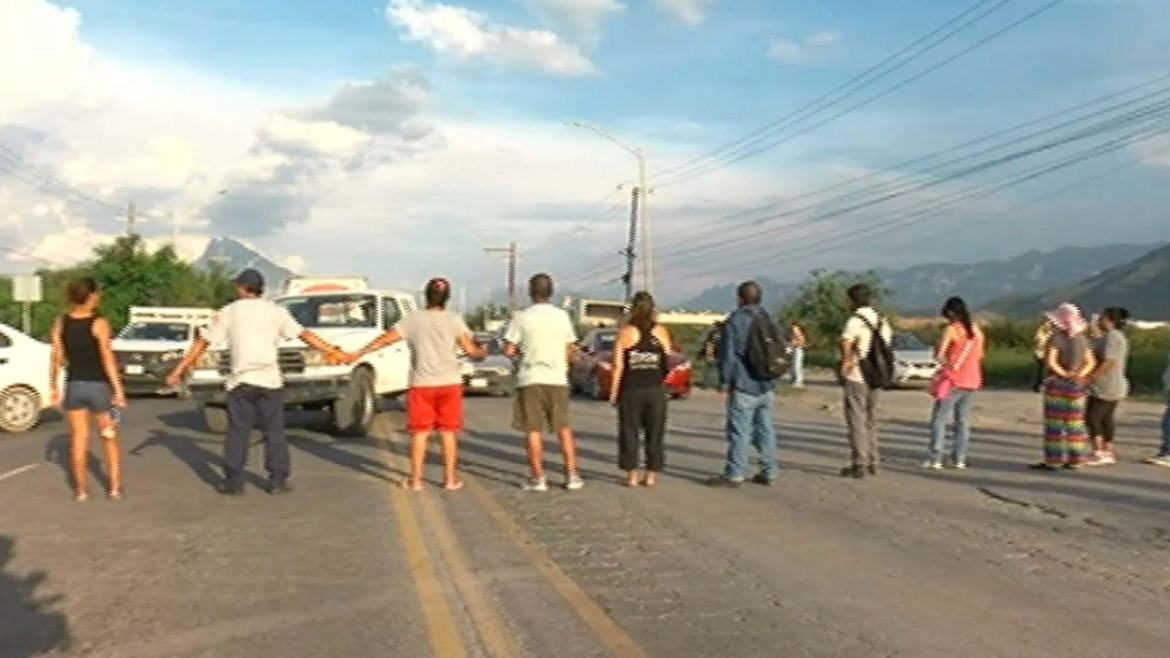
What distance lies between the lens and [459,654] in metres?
5.94

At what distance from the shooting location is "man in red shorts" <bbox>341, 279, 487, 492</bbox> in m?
11.1

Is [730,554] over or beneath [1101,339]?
beneath

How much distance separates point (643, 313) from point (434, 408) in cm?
203

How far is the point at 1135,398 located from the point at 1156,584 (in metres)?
26.4

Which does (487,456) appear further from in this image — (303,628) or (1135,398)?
(1135,398)

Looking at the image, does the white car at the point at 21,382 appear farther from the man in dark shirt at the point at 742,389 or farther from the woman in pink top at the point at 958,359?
the woman in pink top at the point at 958,359

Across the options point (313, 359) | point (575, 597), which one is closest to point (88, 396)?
point (575, 597)

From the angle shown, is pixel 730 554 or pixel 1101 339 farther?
pixel 1101 339

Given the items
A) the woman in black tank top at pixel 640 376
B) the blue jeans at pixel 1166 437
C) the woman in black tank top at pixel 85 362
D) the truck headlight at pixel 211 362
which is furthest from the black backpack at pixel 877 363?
the truck headlight at pixel 211 362

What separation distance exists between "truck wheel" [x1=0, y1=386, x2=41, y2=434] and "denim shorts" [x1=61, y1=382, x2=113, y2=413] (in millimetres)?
8978

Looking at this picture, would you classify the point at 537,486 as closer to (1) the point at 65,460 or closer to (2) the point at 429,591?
(2) the point at 429,591

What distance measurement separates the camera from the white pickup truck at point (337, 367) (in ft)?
55.9

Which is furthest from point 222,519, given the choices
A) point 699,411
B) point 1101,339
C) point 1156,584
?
point 699,411

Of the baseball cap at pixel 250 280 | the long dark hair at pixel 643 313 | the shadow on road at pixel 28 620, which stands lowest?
the shadow on road at pixel 28 620
